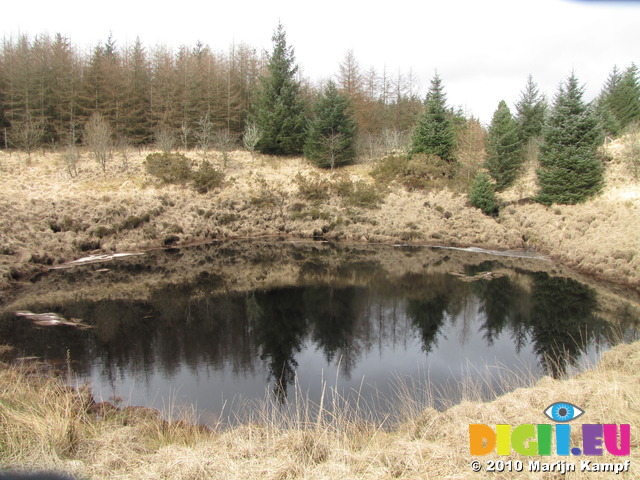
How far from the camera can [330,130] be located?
3106 cm

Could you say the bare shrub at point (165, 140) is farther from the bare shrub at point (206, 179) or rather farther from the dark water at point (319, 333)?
the dark water at point (319, 333)

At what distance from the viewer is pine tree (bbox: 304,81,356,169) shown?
3064 centimetres

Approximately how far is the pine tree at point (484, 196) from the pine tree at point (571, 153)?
7.95 ft

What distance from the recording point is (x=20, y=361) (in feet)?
28.7

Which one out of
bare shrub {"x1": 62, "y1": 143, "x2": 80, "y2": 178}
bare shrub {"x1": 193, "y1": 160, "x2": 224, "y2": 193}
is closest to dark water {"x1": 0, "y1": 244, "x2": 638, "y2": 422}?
bare shrub {"x1": 193, "y1": 160, "x2": 224, "y2": 193}

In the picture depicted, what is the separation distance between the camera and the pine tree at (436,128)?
2906 centimetres

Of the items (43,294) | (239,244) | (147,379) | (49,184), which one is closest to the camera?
(147,379)

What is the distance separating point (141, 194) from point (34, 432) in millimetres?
22519

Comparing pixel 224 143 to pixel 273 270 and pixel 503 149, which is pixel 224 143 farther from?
pixel 503 149

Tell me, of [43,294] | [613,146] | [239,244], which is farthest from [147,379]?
[613,146]

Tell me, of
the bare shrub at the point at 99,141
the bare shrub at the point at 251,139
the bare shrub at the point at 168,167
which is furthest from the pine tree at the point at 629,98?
the bare shrub at the point at 99,141

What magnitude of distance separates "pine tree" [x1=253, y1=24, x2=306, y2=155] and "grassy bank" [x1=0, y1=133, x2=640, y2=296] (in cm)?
147

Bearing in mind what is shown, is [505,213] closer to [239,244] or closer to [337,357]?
[239,244]

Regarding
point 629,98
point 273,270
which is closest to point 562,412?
point 273,270
